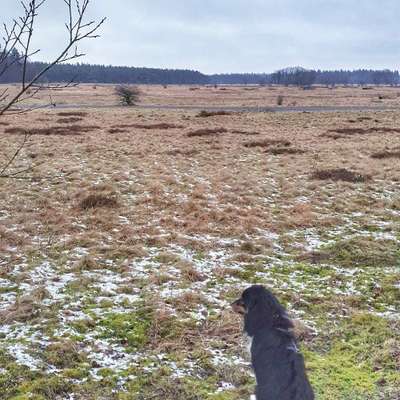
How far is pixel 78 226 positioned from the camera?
906 cm

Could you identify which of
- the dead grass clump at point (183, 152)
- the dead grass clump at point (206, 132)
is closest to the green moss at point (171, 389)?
the dead grass clump at point (183, 152)

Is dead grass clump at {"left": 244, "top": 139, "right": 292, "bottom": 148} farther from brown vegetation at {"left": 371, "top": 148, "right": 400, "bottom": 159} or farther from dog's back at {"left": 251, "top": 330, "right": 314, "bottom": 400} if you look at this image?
dog's back at {"left": 251, "top": 330, "right": 314, "bottom": 400}

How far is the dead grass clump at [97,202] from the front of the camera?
34.3ft

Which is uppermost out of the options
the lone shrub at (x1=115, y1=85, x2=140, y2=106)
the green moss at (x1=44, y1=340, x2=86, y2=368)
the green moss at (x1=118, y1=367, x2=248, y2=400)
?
the lone shrub at (x1=115, y1=85, x2=140, y2=106)

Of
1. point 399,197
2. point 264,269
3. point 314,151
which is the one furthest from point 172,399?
point 314,151

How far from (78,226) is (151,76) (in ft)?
582

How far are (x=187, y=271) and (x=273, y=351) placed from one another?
4.27 metres

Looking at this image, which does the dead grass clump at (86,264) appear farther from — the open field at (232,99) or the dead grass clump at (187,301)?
the open field at (232,99)

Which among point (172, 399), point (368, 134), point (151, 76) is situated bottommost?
point (172, 399)

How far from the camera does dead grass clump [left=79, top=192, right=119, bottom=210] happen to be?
412 inches

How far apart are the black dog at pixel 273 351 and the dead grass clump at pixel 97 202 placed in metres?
7.79

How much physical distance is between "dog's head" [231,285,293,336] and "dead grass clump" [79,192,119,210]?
25.5ft

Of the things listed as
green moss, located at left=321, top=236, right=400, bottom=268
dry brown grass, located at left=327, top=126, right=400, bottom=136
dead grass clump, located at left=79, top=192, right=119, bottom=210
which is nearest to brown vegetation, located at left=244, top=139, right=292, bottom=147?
dry brown grass, located at left=327, top=126, right=400, bottom=136

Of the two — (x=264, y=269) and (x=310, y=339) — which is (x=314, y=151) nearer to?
(x=264, y=269)
